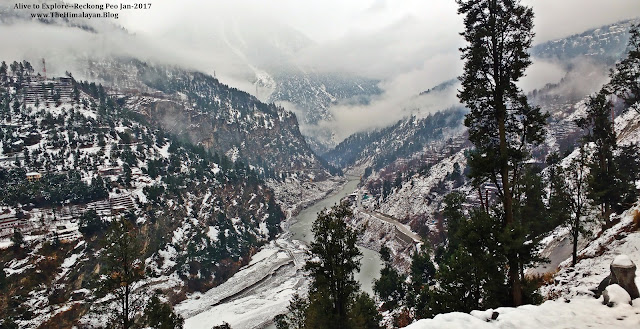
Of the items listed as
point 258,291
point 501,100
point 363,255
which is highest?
point 501,100

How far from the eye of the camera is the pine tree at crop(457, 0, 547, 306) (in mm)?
13188

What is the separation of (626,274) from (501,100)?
705cm

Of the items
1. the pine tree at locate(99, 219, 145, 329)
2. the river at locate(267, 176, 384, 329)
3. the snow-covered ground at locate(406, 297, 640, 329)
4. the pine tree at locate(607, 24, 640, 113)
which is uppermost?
the pine tree at locate(607, 24, 640, 113)

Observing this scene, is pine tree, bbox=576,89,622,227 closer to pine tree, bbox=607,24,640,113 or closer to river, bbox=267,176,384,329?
pine tree, bbox=607,24,640,113

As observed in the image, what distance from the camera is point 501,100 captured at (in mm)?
13633

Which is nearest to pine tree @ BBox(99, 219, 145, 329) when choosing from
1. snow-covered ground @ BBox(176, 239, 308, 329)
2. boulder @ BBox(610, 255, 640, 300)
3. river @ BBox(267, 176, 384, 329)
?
river @ BBox(267, 176, 384, 329)

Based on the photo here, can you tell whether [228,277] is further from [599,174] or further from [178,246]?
[599,174]

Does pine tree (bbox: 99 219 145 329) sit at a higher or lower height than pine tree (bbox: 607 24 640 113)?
lower

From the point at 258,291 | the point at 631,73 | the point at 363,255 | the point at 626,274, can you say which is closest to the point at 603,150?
the point at 631,73

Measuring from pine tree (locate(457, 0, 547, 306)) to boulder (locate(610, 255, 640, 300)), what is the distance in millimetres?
3179

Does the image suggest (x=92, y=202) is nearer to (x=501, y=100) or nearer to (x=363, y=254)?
(x=363, y=254)

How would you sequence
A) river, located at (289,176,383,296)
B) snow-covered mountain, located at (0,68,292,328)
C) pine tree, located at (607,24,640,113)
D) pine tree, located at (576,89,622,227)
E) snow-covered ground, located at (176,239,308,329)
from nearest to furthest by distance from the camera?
pine tree, located at (607,24,640,113) < pine tree, located at (576,89,622,227) < snow-covered mountain, located at (0,68,292,328) < snow-covered ground, located at (176,239,308,329) < river, located at (289,176,383,296)

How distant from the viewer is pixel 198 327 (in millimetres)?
67125

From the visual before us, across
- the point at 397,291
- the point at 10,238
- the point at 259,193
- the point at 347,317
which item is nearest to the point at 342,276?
the point at 347,317
